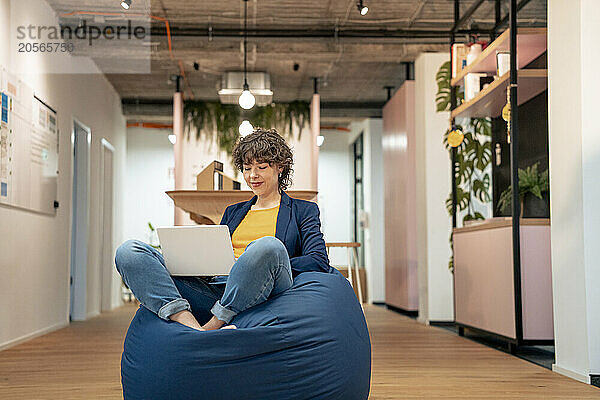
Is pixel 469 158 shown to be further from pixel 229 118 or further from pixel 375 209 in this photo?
pixel 229 118

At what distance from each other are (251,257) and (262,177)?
0.60 m

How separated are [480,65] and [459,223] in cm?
198

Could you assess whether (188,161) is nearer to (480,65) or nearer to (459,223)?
(459,223)

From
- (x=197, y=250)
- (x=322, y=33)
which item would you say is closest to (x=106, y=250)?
(x=322, y=33)

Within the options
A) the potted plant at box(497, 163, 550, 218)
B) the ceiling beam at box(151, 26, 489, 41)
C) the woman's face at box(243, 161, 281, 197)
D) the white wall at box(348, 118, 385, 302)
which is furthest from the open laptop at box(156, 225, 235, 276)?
the white wall at box(348, 118, 385, 302)

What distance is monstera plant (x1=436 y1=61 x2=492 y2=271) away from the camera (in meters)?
6.59

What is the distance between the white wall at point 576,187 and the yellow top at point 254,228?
1.65 m

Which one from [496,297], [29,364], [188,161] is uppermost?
[188,161]

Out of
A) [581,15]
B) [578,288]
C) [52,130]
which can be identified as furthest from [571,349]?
[52,130]

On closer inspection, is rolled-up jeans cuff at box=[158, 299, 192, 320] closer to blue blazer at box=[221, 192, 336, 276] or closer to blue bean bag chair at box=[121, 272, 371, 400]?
blue bean bag chair at box=[121, 272, 371, 400]

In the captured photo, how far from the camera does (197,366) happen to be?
2.45m

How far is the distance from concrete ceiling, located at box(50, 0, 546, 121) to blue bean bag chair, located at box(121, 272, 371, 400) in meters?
4.63

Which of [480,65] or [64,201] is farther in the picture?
[64,201]

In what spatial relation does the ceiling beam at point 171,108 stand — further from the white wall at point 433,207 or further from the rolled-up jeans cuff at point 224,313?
the rolled-up jeans cuff at point 224,313
